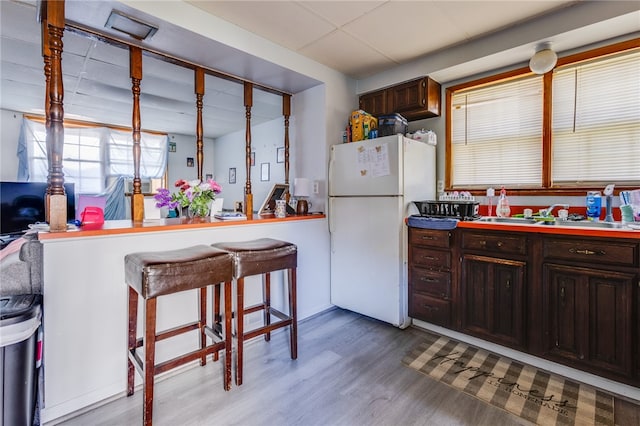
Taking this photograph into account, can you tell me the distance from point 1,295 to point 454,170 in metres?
3.46

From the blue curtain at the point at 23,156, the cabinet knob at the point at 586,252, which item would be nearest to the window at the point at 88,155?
the blue curtain at the point at 23,156

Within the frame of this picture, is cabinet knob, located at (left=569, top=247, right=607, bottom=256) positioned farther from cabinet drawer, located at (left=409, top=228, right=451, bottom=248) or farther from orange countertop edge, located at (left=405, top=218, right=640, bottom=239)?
cabinet drawer, located at (left=409, top=228, right=451, bottom=248)

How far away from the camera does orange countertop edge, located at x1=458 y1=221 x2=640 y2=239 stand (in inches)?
65.7

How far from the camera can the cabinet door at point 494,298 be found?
2.08 m

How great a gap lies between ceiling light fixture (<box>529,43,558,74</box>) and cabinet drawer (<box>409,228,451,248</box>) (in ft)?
4.69

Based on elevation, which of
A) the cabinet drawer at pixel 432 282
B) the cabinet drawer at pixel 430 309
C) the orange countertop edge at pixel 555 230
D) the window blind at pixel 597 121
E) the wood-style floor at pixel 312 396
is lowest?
the wood-style floor at pixel 312 396

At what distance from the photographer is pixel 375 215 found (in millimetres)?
2736

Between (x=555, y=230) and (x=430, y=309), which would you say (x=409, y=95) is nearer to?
(x=555, y=230)

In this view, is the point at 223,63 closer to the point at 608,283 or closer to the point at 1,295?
the point at 1,295

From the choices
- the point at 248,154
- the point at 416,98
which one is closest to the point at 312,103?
the point at 248,154

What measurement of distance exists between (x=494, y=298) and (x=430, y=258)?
21.1 inches

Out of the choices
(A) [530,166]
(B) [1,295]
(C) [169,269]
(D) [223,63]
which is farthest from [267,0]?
(A) [530,166]

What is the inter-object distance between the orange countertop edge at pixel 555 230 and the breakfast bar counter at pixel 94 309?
77.0 inches

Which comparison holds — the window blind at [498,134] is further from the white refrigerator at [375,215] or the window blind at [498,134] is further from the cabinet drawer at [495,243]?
the cabinet drawer at [495,243]
